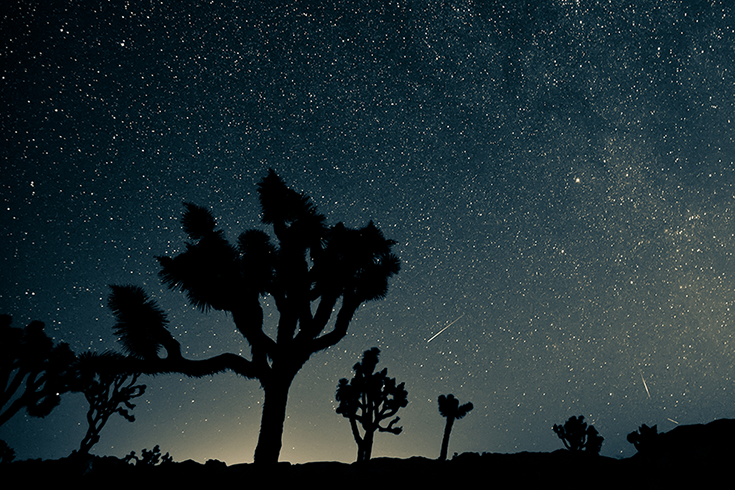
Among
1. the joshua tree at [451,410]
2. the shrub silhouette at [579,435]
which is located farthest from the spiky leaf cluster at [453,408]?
the shrub silhouette at [579,435]

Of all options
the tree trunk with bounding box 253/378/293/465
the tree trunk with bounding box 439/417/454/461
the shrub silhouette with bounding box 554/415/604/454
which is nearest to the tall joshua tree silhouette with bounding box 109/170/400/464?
the tree trunk with bounding box 253/378/293/465

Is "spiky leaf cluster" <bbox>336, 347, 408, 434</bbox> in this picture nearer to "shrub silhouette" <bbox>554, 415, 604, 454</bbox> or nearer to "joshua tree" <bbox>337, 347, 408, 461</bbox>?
"joshua tree" <bbox>337, 347, 408, 461</bbox>

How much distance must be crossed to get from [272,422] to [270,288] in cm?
253

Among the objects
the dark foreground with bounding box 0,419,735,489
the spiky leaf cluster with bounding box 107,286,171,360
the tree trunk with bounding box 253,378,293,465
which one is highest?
the spiky leaf cluster with bounding box 107,286,171,360

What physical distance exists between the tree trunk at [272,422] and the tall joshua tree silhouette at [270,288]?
0.02 metres

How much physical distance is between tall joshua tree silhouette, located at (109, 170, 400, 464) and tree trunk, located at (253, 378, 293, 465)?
2 cm

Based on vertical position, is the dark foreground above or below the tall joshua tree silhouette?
below

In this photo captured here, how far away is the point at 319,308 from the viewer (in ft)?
24.5

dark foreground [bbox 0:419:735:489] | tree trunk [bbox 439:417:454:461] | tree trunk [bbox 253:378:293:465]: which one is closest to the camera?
tree trunk [bbox 253:378:293:465]

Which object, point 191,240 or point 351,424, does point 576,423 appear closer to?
point 351,424

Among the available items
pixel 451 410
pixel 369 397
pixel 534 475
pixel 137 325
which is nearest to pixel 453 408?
pixel 451 410

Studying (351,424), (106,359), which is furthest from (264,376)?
(351,424)

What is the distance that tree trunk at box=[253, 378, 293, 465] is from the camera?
242 inches

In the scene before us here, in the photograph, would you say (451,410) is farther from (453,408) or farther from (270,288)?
(270,288)
